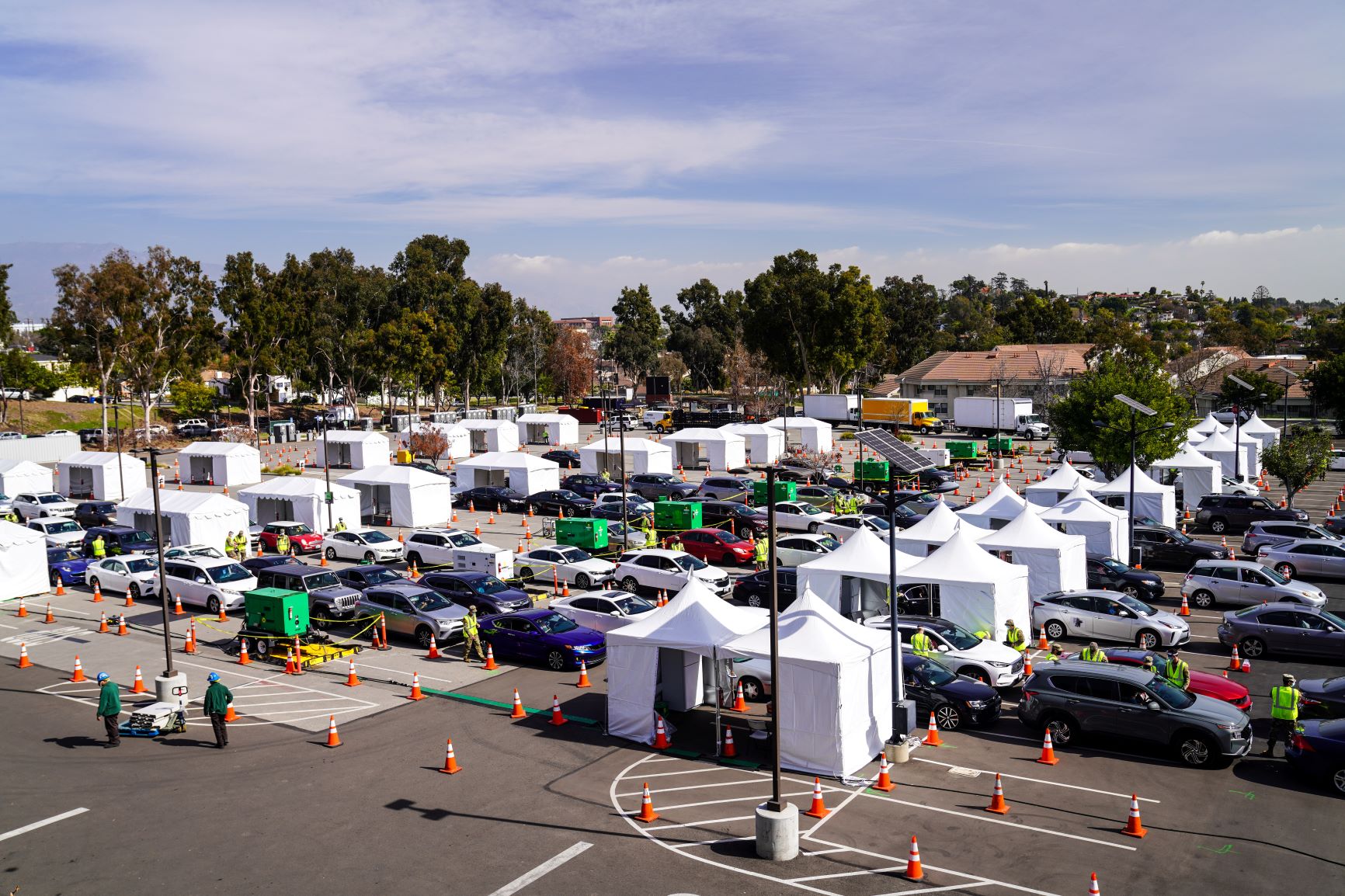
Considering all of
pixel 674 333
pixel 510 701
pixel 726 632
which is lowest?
pixel 510 701

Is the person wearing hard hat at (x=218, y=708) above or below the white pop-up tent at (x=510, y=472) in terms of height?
below

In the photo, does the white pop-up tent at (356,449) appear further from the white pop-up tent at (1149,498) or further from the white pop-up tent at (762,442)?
the white pop-up tent at (1149,498)

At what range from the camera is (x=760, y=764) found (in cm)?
1566

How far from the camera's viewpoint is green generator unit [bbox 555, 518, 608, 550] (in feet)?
110

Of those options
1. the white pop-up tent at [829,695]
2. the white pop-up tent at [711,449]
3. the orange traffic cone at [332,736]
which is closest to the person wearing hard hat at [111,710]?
the orange traffic cone at [332,736]

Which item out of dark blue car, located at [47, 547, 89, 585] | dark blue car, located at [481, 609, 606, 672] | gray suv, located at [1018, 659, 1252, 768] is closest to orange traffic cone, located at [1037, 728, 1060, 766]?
gray suv, located at [1018, 659, 1252, 768]

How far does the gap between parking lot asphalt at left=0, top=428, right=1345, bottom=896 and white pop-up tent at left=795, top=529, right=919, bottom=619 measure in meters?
4.76

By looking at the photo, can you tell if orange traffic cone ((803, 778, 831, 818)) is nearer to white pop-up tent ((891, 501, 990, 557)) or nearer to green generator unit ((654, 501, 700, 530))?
white pop-up tent ((891, 501, 990, 557))

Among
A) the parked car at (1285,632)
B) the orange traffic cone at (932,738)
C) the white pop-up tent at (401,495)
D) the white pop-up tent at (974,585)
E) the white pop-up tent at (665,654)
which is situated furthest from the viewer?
the white pop-up tent at (401,495)

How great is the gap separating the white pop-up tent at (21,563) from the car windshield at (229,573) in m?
6.35

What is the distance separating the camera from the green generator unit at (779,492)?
131ft

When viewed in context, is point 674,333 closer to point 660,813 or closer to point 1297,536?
point 1297,536

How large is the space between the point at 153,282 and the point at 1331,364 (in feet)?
291

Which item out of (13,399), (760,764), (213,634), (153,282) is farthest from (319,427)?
(760,764)
